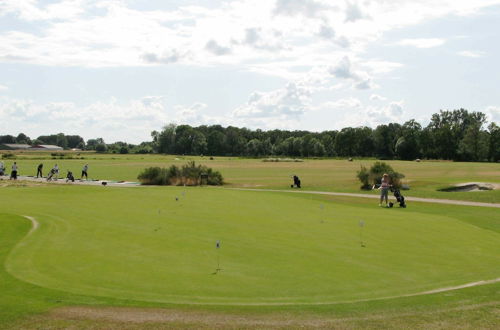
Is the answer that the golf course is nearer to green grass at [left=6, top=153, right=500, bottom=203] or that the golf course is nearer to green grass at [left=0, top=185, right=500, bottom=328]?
green grass at [left=0, top=185, right=500, bottom=328]

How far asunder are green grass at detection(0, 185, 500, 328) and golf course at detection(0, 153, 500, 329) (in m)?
0.05

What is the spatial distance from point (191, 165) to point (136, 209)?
40.8 meters

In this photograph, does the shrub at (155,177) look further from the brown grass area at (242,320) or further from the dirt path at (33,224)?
the brown grass area at (242,320)

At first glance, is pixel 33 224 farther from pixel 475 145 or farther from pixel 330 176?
pixel 475 145

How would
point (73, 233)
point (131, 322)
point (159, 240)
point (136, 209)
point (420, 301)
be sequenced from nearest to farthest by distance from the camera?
point (131, 322), point (420, 301), point (159, 240), point (73, 233), point (136, 209)

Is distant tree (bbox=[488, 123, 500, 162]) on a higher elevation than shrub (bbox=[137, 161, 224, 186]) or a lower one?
higher

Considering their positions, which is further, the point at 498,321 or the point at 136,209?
the point at 136,209

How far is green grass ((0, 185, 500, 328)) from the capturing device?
13172 mm

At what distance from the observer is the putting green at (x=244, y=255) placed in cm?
1455

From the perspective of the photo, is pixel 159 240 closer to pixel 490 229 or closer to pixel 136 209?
pixel 136 209

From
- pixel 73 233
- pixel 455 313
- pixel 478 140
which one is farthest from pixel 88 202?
pixel 478 140

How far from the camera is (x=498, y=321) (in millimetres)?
12195

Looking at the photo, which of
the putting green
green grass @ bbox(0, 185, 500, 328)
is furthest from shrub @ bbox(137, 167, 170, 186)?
green grass @ bbox(0, 185, 500, 328)

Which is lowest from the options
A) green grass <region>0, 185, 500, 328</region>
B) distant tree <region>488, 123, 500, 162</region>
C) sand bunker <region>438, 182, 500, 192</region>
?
green grass <region>0, 185, 500, 328</region>
